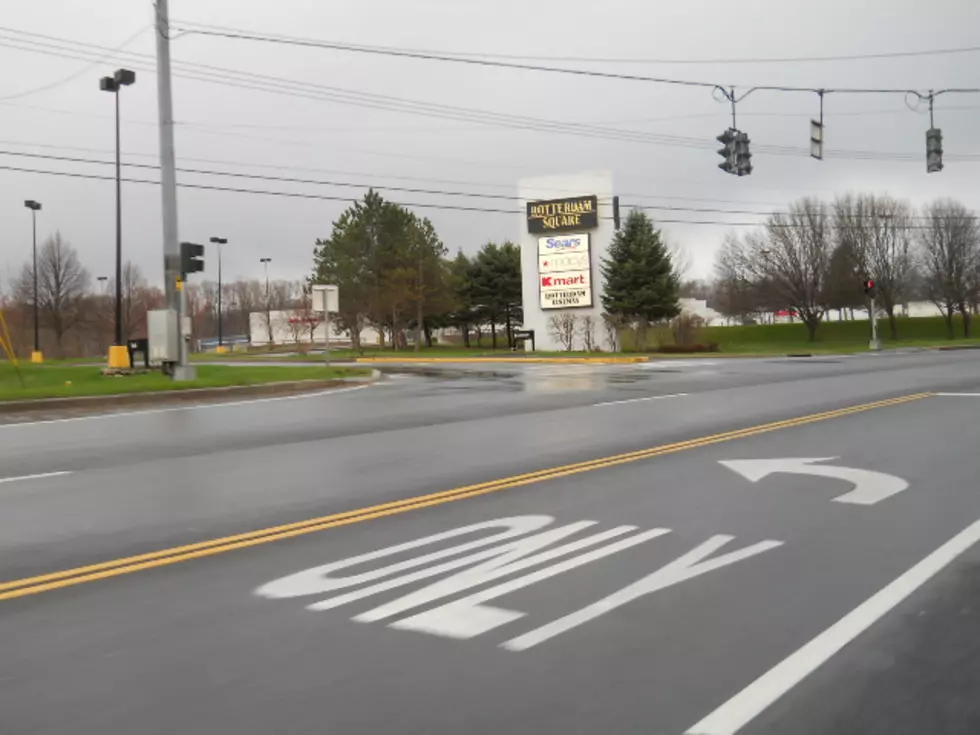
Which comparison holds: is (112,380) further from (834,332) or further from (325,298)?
(834,332)

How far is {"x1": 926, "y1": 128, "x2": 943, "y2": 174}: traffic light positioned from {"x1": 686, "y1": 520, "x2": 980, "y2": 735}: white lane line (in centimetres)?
2189

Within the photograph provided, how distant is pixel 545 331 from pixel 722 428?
42194mm

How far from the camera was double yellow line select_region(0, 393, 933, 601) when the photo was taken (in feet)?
18.2

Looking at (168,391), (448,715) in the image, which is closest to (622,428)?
(448,715)

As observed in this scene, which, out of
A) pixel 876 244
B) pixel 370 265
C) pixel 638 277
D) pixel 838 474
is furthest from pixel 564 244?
pixel 838 474

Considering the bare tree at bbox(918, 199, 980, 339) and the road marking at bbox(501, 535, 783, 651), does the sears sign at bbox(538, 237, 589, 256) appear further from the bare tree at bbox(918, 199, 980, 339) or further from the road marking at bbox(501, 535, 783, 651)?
the road marking at bbox(501, 535, 783, 651)

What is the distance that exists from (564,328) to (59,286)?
36.1 m

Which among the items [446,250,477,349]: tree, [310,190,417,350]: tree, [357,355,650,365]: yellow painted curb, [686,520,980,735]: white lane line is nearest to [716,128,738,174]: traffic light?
[357,355,650,365]: yellow painted curb

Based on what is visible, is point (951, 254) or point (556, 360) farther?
point (951, 254)

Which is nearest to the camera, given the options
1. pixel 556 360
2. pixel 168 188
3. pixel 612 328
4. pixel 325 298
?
pixel 168 188

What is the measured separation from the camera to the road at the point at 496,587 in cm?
372

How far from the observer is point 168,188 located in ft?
74.0

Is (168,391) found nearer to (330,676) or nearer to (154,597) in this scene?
(154,597)

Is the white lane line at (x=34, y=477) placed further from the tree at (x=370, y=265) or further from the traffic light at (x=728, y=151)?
the tree at (x=370, y=265)
